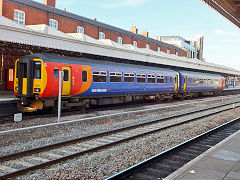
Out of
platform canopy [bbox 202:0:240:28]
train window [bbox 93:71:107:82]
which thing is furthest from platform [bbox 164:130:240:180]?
train window [bbox 93:71:107:82]

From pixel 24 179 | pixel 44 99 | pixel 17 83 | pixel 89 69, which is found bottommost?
pixel 24 179

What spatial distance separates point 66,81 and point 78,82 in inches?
35.8

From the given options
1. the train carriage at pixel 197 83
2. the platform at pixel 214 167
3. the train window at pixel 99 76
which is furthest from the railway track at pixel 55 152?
→ the train carriage at pixel 197 83

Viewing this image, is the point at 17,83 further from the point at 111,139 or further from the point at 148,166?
the point at 148,166

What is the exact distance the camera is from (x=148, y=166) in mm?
6555

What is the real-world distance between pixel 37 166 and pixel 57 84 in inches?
319

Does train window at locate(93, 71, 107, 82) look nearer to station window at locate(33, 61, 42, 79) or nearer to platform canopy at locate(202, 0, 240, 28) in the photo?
station window at locate(33, 61, 42, 79)

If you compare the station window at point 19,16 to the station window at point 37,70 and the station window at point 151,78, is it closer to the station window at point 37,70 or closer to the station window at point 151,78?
the station window at point 37,70

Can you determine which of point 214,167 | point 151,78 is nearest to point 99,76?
point 151,78

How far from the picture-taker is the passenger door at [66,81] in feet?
46.4

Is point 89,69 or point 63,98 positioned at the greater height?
point 89,69

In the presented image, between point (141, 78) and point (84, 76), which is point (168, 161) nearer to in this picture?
point (84, 76)

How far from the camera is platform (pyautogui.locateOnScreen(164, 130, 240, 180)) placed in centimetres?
516

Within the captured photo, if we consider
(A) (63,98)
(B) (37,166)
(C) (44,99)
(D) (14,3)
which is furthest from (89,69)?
(D) (14,3)
